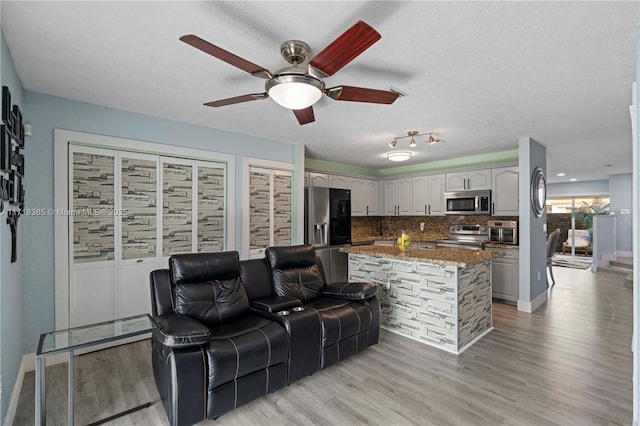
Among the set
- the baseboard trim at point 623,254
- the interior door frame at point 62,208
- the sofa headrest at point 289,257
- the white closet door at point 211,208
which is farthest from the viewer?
the baseboard trim at point 623,254

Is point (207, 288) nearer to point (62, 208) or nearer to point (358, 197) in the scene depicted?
point (62, 208)

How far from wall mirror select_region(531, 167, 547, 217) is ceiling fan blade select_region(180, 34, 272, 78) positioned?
438cm

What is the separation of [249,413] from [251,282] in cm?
113

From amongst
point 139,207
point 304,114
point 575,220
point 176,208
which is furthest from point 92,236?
point 575,220

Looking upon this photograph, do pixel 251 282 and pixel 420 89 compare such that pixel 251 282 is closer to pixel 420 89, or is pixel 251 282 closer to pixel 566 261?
Answer: pixel 420 89

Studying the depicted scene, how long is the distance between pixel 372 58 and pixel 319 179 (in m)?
3.70

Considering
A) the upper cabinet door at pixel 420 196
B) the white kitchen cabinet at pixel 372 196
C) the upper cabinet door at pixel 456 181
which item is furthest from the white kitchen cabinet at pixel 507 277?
the white kitchen cabinet at pixel 372 196

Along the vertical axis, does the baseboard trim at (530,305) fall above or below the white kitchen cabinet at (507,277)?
below

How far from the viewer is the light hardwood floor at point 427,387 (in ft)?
7.07

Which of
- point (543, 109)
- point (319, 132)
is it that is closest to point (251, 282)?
point (319, 132)

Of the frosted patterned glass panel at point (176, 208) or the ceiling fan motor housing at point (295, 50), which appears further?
the frosted patterned glass panel at point (176, 208)

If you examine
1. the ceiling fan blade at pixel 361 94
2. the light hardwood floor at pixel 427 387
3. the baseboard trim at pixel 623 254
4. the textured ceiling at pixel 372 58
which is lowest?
the light hardwood floor at pixel 427 387

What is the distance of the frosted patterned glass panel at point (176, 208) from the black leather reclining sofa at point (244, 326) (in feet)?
3.82

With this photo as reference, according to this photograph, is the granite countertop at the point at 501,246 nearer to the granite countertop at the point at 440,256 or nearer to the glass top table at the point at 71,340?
the granite countertop at the point at 440,256
